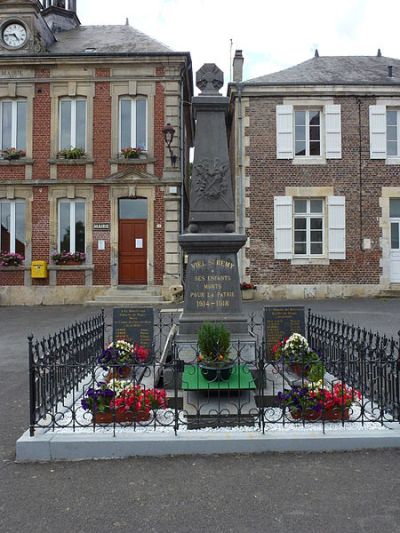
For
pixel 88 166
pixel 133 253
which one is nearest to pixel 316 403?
pixel 133 253

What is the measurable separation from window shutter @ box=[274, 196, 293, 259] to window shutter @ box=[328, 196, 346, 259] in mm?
1353

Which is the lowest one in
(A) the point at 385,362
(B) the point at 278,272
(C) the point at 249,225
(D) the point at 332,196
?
(A) the point at 385,362

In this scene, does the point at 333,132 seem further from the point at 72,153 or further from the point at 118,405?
the point at 118,405

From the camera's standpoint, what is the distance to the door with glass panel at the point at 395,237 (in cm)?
1667

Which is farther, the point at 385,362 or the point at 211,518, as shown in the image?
the point at 385,362

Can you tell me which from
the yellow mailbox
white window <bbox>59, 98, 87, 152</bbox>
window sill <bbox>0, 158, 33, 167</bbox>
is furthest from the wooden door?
window sill <bbox>0, 158, 33, 167</bbox>

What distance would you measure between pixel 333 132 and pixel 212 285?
12.3m

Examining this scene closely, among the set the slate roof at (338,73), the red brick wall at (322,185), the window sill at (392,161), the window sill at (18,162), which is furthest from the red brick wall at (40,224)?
the window sill at (392,161)

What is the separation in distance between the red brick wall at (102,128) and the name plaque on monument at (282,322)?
10.9 meters

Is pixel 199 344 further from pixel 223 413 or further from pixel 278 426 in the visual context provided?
pixel 278 426

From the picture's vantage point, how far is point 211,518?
3.07 metres

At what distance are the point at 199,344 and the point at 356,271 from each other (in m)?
12.8

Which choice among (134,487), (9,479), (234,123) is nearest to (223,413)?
(134,487)

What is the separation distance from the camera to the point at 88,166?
16.4m
